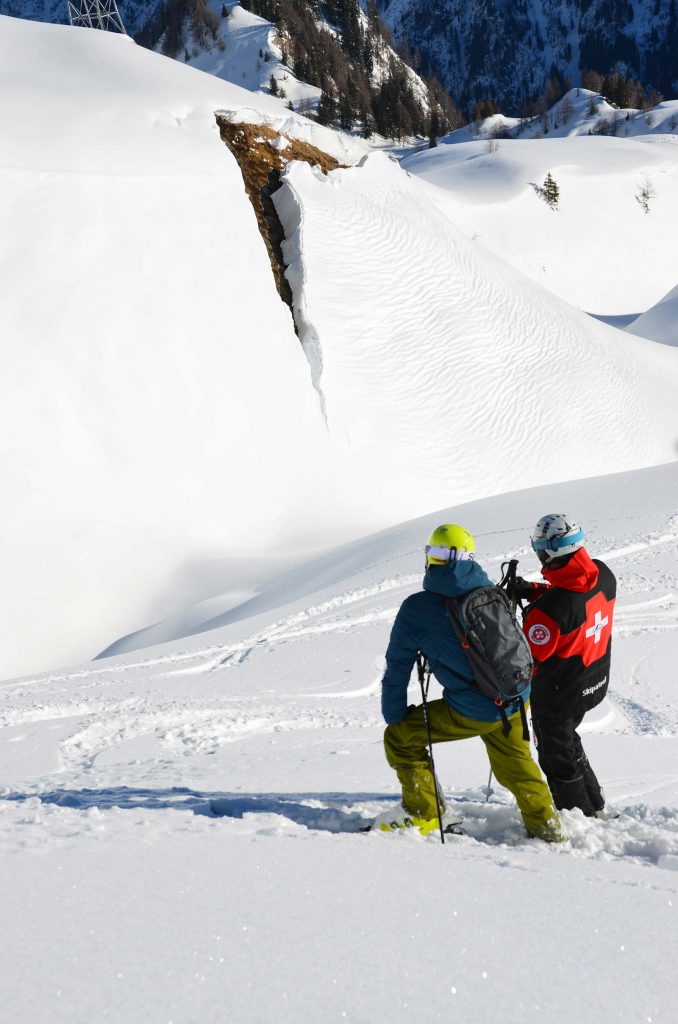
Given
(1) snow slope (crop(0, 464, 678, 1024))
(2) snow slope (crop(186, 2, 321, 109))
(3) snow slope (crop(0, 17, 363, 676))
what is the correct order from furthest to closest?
1. (2) snow slope (crop(186, 2, 321, 109))
2. (3) snow slope (crop(0, 17, 363, 676))
3. (1) snow slope (crop(0, 464, 678, 1024))

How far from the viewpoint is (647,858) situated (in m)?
2.97

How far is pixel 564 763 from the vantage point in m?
3.43

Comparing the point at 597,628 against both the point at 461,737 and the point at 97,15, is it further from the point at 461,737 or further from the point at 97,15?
the point at 97,15

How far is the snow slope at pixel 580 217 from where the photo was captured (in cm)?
3462

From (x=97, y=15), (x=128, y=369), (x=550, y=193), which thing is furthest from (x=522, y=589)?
(x=550, y=193)

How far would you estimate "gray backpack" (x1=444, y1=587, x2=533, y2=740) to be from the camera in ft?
9.78

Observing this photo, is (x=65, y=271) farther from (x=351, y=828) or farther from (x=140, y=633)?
(x=351, y=828)

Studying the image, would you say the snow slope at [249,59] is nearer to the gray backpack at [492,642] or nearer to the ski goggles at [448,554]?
the ski goggles at [448,554]

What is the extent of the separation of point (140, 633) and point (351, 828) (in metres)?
6.51

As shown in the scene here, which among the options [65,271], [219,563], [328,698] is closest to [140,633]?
[219,563]

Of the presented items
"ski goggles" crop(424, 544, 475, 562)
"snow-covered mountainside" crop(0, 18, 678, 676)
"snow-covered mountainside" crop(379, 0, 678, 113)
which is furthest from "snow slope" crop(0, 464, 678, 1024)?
"snow-covered mountainside" crop(379, 0, 678, 113)

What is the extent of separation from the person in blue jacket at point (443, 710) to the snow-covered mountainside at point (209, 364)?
6.99m

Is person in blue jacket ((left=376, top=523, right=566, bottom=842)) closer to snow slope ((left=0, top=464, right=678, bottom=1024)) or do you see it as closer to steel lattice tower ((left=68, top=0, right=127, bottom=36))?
snow slope ((left=0, top=464, right=678, bottom=1024))

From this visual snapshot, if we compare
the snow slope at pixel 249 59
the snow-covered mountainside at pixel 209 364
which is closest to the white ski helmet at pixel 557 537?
the snow-covered mountainside at pixel 209 364
